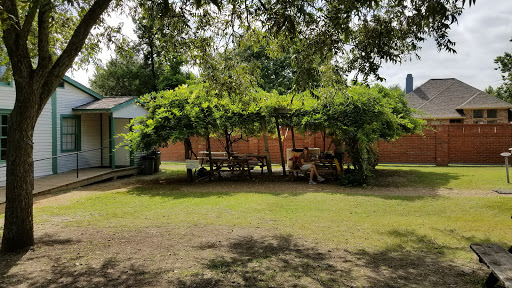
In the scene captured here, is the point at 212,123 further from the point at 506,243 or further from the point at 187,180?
the point at 506,243

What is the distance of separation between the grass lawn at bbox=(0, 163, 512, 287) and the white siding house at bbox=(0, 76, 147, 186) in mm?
4082

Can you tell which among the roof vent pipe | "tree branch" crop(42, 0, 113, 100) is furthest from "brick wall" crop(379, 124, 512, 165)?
the roof vent pipe

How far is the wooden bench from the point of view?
→ 3506mm

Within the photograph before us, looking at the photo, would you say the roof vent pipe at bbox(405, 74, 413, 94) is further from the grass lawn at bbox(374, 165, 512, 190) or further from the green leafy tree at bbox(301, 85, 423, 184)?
the green leafy tree at bbox(301, 85, 423, 184)

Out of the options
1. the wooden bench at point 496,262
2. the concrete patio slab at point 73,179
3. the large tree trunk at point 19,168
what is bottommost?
the concrete patio slab at point 73,179

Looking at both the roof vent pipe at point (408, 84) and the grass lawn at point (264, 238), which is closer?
the grass lawn at point (264, 238)

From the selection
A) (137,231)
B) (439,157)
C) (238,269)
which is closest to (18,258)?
(137,231)

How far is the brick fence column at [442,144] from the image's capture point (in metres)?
21.0

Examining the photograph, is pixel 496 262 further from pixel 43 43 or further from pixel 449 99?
pixel 449 99

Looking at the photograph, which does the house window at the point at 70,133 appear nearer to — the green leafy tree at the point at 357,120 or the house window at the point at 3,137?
the house window at the point at 3,137

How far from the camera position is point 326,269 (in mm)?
4793

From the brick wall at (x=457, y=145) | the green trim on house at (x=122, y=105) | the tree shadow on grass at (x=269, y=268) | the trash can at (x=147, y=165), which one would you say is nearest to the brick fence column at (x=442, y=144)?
the brick wall at (x=457, y=145)

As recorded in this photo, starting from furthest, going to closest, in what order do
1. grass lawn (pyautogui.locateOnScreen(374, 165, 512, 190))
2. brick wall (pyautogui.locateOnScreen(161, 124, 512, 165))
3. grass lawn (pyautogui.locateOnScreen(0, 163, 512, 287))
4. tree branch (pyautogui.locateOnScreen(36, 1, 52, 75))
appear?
1. brick wall (pyautogui.locateOnScreen(161, 124, 512, 165))
2. grass lawn (pyautogui.locateOnScreen(374, 165, 512, 190))
3. tree branch (pyautogui.locateOnScreen(36, 1, 52, 75))
4. grass lawn (pyautogui.locateOnScreen(0, 163, 512, 287))

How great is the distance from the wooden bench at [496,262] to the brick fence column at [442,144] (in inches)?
723
